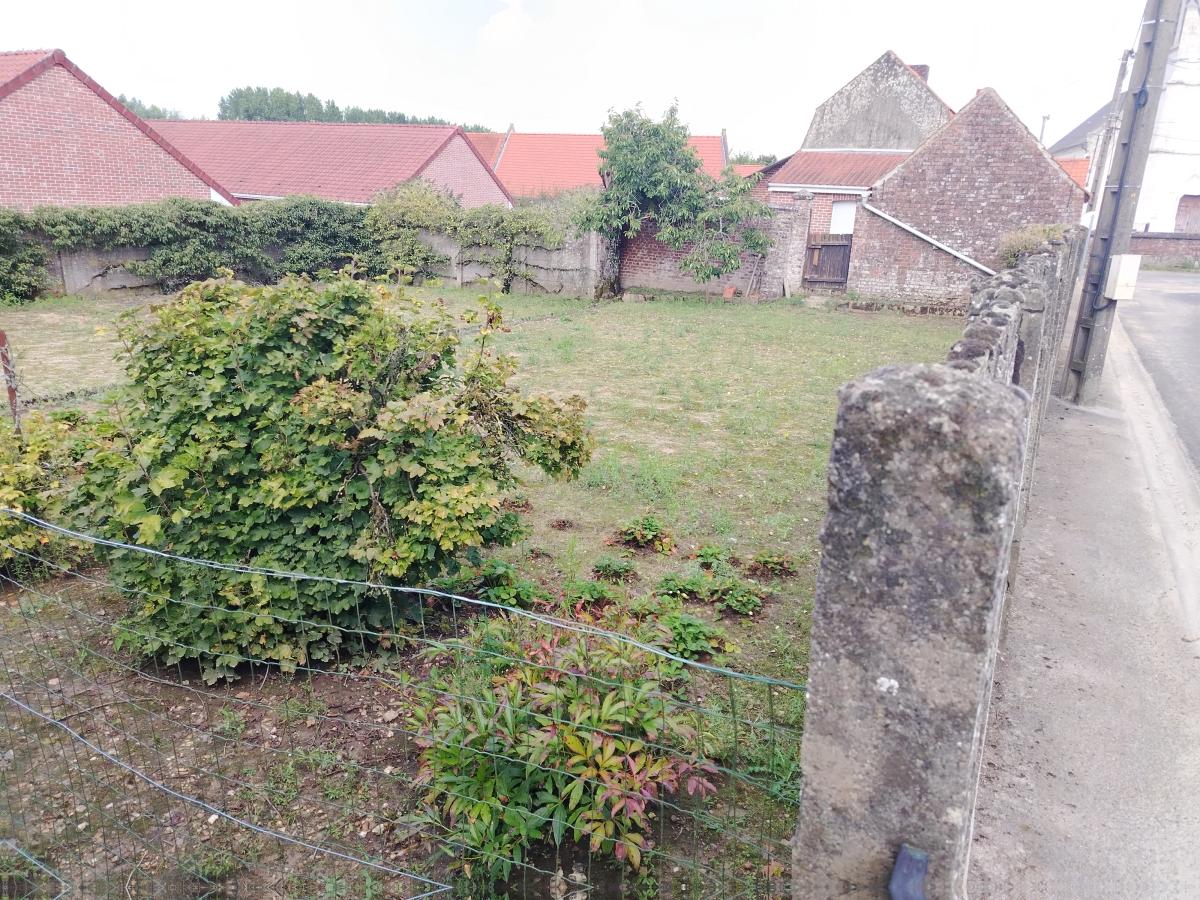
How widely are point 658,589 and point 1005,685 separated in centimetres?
203

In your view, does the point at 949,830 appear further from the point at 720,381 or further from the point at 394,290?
the point at 720,381

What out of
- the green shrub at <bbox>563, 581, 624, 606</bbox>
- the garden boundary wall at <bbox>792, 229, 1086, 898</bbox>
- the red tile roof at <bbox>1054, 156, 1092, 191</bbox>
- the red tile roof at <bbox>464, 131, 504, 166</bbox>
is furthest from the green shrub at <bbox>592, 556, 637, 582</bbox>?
the red tile roof at <bbox>464, 131, 504, 166</bbox>

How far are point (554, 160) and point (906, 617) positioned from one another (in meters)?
44.3

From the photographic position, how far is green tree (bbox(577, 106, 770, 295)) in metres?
20.0

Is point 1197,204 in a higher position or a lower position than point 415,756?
higher

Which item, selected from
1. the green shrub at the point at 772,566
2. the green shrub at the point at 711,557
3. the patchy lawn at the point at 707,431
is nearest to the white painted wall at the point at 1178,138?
the patchy lawn at the point at 707,431

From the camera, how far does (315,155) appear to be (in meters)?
28.8

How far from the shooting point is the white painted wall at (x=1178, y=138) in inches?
1427

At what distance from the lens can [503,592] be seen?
15.6 ft

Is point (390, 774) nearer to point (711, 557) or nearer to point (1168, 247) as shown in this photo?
point (711, 557)

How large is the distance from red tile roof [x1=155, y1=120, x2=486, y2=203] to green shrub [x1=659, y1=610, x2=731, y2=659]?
79.1 feet

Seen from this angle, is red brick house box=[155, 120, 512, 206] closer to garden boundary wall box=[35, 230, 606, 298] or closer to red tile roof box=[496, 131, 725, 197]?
garden boundary wall box=[35, 230, 606, 298]

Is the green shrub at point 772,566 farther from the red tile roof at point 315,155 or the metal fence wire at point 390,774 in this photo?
the red tile roof at point 315,155

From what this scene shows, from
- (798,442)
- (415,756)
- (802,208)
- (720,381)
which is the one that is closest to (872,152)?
(802,208)
